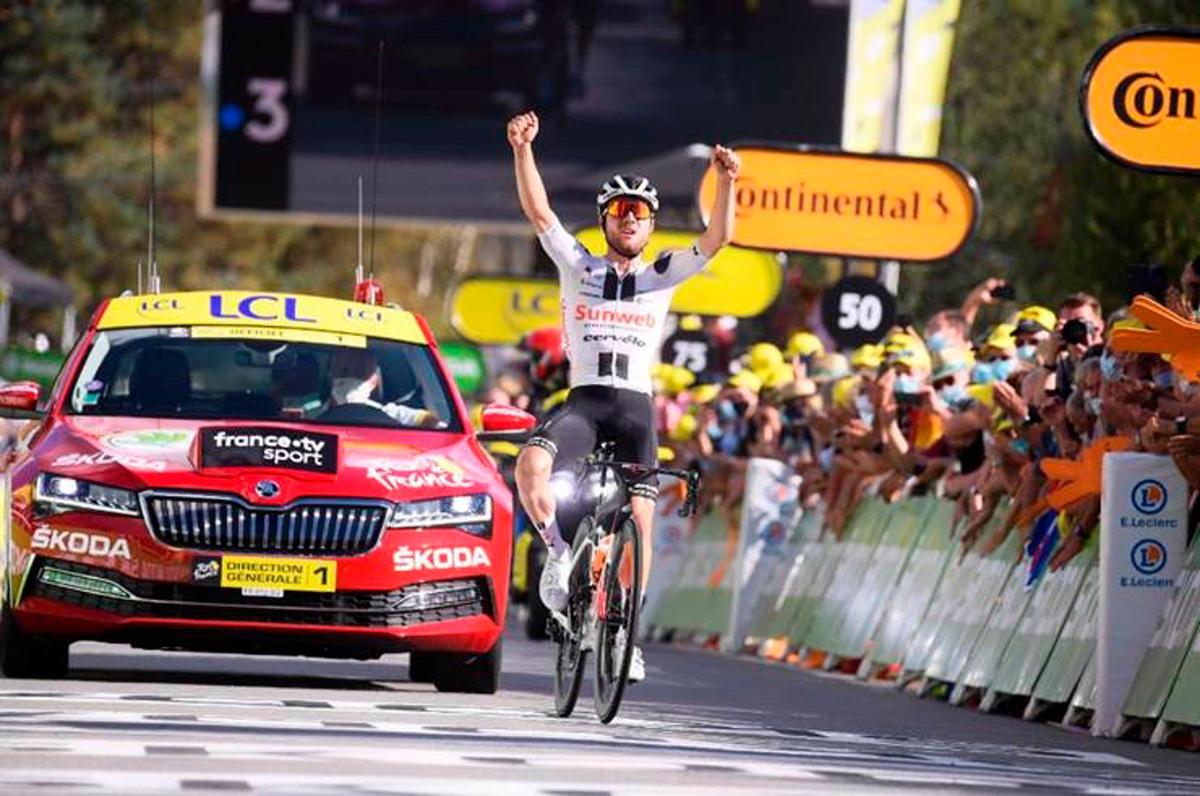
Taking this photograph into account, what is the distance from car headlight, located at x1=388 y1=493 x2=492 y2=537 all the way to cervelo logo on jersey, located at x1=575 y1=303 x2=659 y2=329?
104 centimetres

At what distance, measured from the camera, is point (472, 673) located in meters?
17.0

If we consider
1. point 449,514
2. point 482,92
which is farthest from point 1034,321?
point 482,92

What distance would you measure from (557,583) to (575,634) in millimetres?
309

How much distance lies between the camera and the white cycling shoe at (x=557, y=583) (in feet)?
51.6

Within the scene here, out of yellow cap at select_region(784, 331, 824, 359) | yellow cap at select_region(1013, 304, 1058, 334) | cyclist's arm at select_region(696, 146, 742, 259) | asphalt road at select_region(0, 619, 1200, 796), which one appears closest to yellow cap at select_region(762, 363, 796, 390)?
yellow cap at select_region(784, 331, 824, 359)

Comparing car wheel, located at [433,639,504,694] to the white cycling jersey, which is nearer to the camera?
the white cycling jersey

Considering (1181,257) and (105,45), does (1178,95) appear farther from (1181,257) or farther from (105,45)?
(105,45)

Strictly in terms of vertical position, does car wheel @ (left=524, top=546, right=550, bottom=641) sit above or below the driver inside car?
below

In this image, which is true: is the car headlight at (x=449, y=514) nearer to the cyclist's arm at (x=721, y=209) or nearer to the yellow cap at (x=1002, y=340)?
the cyclist's arm at (x=721, y=209)

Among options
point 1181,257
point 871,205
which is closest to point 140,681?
point 871,205

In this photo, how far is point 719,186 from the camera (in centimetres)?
1616

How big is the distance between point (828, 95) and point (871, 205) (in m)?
11.2

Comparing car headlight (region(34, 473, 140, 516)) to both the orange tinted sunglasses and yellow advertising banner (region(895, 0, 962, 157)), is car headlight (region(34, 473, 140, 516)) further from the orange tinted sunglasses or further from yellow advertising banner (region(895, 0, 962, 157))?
yellow advertising banner (region(895, 0, 962, 157))

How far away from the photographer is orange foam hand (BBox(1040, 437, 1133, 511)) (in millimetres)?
17766
